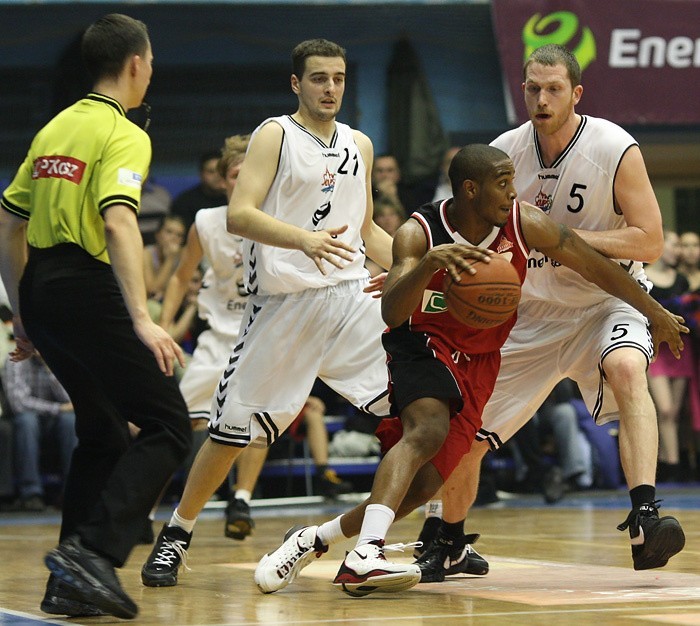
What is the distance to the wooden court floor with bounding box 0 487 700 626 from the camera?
485 cm

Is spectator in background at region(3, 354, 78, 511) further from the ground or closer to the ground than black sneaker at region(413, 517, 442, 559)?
closer to the ground

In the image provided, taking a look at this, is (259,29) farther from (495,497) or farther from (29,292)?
(29,292)

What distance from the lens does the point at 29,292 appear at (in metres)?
5.24

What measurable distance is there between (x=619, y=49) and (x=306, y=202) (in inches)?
305

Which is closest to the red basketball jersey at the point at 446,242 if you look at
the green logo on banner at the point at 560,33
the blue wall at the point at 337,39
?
the green logo on banner at the point at 560,33

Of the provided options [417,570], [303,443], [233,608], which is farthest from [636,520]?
[303,443]

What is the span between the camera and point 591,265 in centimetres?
577

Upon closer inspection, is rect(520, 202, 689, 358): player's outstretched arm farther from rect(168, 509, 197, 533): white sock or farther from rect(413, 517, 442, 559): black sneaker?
rect(168, 509, 197, 533): white sock

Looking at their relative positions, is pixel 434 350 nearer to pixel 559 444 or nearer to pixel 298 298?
pixel 298 298

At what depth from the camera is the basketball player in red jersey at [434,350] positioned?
524cm

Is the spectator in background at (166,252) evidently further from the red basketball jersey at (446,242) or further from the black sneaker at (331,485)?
the red basketball jersey at (446,242)

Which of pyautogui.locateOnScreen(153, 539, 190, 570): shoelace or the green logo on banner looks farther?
the green logo on banner

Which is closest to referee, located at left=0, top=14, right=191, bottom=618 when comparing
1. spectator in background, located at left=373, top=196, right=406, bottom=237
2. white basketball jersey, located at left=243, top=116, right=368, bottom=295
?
white basketball jersey, located at left=243, top=116, right=368, bottom=295

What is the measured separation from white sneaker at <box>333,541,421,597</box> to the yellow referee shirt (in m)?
1.46
